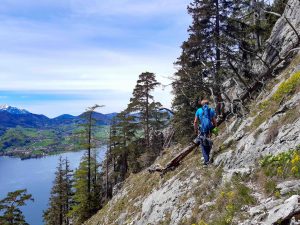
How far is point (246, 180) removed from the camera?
920 centimetres

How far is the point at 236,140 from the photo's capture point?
13.0m

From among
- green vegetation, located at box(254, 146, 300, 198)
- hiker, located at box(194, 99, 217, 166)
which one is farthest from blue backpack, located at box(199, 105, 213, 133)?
green vegetation, located at box(254, 146, 300, 198)

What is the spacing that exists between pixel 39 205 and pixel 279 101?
109 meters

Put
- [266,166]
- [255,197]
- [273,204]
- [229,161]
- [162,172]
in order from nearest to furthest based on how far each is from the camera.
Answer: [273,204] → [255,197] → [266,166] → [229,161] → [162,172]

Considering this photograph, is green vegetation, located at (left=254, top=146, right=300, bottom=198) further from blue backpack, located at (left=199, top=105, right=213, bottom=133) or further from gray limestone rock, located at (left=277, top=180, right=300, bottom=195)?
blue backpack, located at (left=199, top=105, right=213, bottom=133)

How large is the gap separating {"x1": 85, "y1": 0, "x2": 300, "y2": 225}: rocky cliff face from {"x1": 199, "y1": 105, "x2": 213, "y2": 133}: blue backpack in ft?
3.89

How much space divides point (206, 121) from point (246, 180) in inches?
144

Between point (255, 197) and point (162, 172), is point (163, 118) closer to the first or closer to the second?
point (162, 172)

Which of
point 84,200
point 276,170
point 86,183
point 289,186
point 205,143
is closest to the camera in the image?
point 289,186

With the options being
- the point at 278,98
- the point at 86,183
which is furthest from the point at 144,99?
the point at 278,98

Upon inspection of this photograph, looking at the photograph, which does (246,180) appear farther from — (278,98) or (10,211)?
(10,211)

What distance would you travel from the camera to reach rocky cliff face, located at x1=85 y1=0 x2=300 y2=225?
7359 millimetres

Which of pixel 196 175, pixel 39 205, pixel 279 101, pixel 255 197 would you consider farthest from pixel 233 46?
pixel 39 205

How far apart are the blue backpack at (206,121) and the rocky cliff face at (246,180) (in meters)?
1.19
